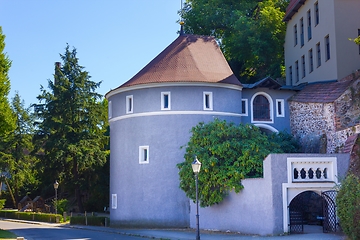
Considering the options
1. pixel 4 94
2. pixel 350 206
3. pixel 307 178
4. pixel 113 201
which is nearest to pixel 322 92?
pixel 307 178

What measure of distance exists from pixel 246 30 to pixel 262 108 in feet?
34.2

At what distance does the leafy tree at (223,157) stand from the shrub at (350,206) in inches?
243

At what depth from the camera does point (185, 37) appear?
34438 mm

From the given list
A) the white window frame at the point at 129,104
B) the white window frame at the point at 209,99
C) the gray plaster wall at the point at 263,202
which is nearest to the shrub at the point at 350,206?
the gray plaster wall at the point at 263,202

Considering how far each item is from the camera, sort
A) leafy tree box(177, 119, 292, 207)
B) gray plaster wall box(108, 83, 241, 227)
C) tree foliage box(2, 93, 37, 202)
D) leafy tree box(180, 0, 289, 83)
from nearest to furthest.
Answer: leafy tree box(177, 119, 292, 207) < gray plaster wall box(108, 83, 241, 227) < leafy tree box(180, 0, 289, 83) < tree foliage box(2, 93, 37, 202)

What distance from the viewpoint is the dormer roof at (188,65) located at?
30.6 meters

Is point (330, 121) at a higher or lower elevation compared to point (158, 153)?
higher

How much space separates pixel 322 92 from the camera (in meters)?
29.4

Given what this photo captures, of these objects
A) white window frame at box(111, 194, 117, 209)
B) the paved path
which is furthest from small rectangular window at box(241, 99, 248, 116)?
white window frame at box(111, 194, 117, 209)

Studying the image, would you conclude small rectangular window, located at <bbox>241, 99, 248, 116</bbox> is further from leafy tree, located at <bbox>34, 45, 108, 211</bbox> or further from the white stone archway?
leafy tree, located at <bbox>34, 45, 108, 211</bbox>

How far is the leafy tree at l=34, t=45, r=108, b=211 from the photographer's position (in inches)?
1759

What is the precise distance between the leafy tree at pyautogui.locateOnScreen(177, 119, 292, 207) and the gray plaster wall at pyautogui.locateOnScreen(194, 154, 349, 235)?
65 centimetres

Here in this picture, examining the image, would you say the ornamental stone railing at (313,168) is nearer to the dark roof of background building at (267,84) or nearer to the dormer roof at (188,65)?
the dormer roof at (188,65)

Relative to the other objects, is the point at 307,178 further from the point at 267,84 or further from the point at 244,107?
the point at 267,84
